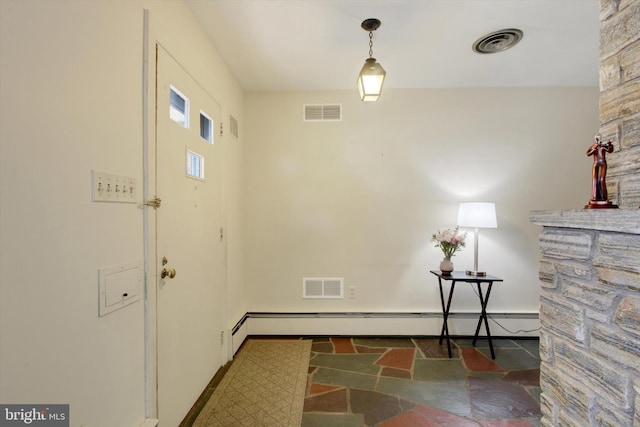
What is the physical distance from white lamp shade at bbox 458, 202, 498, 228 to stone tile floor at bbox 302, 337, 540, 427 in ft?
4.13

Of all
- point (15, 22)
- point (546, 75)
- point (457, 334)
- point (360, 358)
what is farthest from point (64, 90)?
point (546, 75)

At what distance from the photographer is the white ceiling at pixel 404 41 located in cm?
179

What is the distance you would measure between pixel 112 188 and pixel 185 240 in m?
0.68

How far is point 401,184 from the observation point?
2.93 meters

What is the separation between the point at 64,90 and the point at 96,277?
0.69 meters

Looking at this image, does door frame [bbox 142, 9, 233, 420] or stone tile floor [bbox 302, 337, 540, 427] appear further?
stone tile floor [bbox 302, 337, 540, 427]

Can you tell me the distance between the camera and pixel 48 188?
0.85 m

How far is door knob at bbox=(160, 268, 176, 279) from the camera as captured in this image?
1474mm

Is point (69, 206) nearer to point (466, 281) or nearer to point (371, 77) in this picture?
point (371, 77)

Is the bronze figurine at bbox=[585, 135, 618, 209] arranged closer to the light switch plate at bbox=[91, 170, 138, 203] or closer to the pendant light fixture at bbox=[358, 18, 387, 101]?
the pendant light fixture at bbox=[358, 18, 387, 101]

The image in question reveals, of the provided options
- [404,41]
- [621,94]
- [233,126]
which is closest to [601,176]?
[621,94]

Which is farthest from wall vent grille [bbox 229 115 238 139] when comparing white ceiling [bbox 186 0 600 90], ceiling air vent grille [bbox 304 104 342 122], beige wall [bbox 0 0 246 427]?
beige wall [bbox 0 0 246 427]

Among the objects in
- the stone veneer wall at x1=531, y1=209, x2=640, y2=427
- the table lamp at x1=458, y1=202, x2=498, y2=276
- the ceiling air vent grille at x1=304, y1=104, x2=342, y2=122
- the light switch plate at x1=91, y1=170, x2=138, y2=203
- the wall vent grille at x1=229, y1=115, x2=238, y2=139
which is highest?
the ceiling air vent grille at x1=304, y1=104, x2=342, y2=122

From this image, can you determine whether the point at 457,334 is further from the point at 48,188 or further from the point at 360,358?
the point at 48,188
